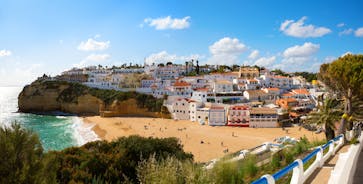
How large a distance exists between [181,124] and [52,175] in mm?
47497

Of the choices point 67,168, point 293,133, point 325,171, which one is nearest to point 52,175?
point 325,171

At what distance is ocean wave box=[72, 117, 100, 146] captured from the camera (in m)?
41.5

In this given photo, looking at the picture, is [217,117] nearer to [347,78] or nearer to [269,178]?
[347,78]

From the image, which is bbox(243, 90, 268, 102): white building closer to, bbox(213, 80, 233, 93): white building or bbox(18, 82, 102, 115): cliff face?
bbox(213, 80, 233, 93): white building

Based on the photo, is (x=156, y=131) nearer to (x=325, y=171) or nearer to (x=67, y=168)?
(x=67, y=168)

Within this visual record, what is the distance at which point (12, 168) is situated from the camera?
5.08 meters

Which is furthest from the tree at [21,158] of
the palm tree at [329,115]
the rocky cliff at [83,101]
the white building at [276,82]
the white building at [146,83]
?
the white building at [276,82]

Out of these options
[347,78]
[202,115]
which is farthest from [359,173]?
[202,115]

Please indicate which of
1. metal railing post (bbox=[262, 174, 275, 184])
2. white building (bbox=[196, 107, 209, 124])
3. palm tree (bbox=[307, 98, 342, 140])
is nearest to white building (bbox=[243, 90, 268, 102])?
white building (bbox=[196, 107, 209, 124])

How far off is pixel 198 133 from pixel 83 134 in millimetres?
17521

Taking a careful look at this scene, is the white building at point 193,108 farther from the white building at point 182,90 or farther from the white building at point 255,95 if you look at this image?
the white building at point 255,95

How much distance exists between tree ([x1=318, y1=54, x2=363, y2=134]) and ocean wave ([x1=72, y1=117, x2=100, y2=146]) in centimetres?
3136

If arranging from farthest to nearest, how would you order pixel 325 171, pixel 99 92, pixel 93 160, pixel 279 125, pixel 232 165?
pixel 99 92, pixel 279 125, pixel 93 160, pixel 325 171, pixel 232 165

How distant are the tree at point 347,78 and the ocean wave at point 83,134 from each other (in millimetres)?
31364
